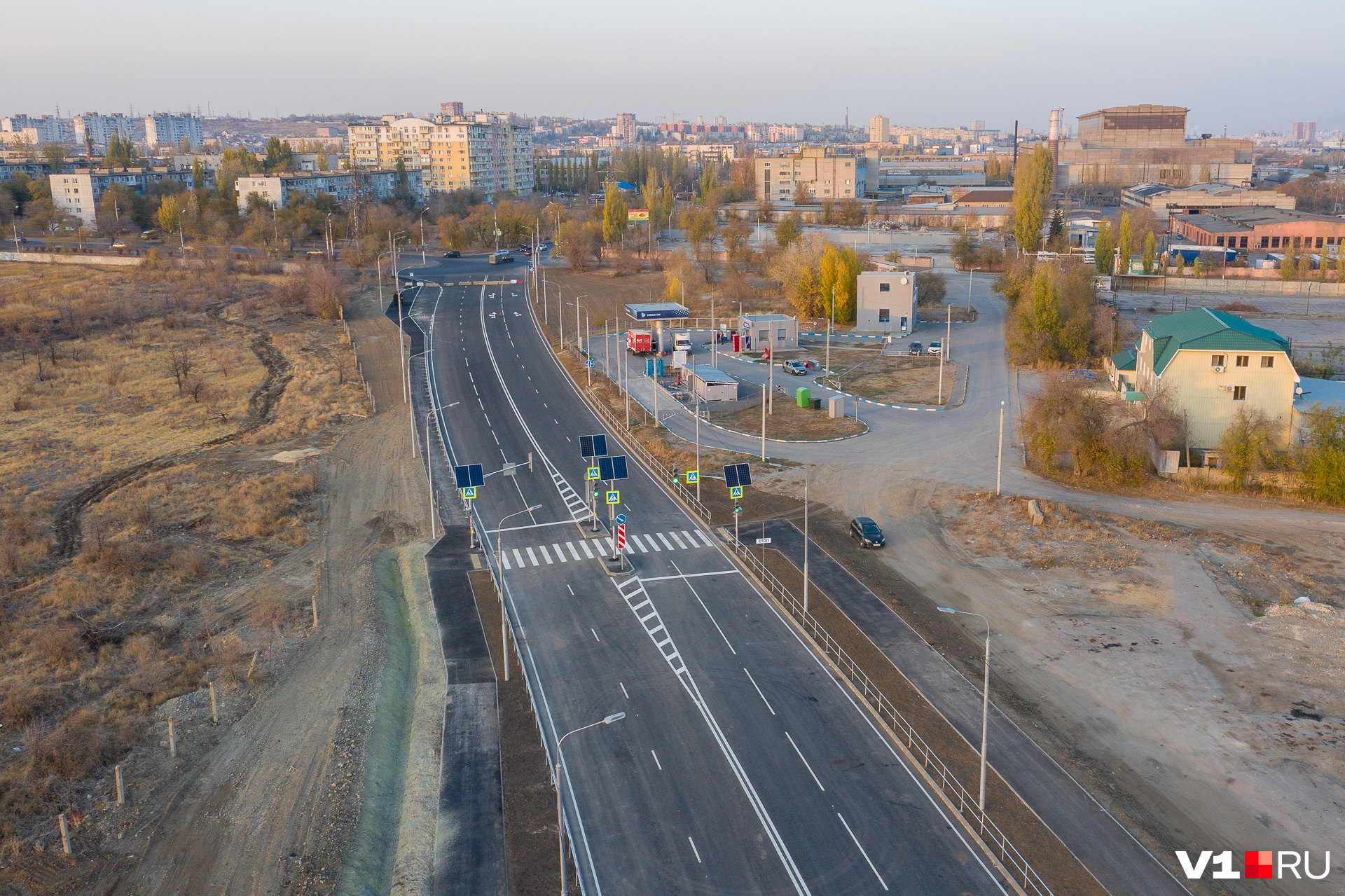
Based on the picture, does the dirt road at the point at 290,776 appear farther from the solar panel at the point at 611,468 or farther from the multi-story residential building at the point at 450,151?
the multi-story residential building at the point at 450,151

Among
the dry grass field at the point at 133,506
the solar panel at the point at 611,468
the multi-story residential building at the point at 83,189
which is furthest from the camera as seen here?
the multi-story residential building at the point at 83,189

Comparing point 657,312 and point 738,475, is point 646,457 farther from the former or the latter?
point 657,312

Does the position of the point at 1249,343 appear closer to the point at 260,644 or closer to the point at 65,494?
the point at 260,644

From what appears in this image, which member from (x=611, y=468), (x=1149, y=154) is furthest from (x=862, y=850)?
(x=1149, y=154)

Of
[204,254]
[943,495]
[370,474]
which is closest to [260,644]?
[370,474]

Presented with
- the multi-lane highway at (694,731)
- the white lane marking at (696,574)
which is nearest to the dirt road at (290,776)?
the multi-lane highway at (694,731)

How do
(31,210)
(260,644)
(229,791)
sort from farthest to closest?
(31,210), (260,644), (229,791)
